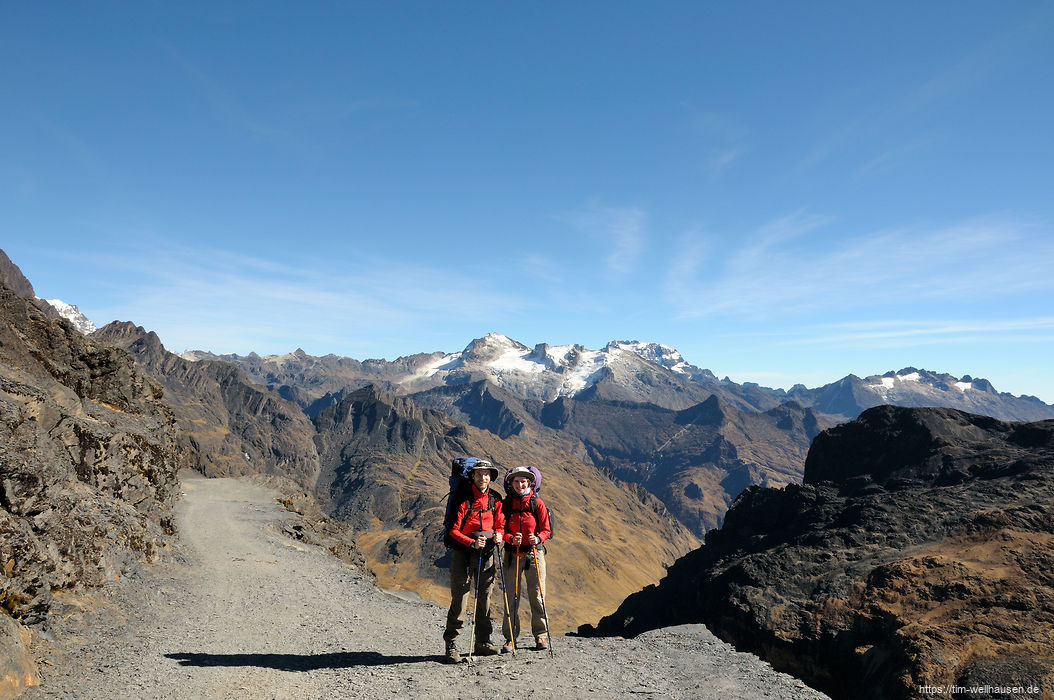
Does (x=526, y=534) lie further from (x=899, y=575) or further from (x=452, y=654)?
(x=899, y=575)

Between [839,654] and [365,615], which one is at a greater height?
[365,615]

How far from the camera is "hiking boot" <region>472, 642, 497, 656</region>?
1116 cm

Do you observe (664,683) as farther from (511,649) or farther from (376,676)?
(376,676)

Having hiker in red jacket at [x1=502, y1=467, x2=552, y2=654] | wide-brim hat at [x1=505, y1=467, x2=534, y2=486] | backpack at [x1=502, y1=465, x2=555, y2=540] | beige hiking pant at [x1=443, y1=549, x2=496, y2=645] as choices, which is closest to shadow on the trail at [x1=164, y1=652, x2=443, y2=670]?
beige hiking pant at [x1=443, y1=549, x2=496, y2=645]

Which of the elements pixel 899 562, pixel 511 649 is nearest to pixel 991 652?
pixel 899 562

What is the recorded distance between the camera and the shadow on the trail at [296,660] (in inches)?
442

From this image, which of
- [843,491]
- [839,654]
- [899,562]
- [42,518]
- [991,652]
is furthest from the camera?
[843,491]

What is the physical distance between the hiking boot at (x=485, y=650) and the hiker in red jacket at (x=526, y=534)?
0.86 m

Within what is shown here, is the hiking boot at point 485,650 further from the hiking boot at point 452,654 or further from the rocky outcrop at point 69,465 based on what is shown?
the rocky outcrop at point 69,465

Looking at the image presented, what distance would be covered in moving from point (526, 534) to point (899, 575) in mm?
26271

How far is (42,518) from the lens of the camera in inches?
515

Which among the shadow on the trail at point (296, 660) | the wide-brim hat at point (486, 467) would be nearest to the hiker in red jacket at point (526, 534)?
the wide-brim hat at point (486, 467)

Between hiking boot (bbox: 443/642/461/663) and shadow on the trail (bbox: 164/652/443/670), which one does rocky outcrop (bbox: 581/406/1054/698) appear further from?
shadow on the trail (bbox: 164/652/443/670)

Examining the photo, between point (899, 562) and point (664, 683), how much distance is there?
2501cm
